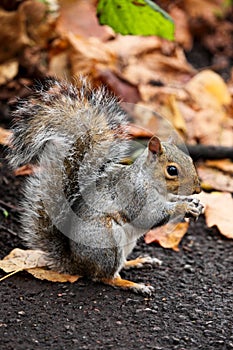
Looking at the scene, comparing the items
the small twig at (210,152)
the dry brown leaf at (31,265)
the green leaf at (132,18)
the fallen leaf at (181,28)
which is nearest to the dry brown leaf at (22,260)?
the dry brown leaf at (31,265)

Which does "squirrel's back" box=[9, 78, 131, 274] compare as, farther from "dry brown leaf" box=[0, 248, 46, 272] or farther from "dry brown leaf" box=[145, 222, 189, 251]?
"dry brown leaf" box=[145, 222, 189, 251]

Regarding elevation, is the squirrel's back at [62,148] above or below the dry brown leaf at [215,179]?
above

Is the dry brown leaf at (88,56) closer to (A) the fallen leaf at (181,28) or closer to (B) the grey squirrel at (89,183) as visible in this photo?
(A) the fallen leaf at (181,28)

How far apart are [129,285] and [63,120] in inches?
24.9

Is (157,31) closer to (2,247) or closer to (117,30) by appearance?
(117,30)

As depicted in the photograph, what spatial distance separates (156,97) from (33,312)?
7.34ft

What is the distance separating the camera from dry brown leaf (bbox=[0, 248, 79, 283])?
99.8 inches

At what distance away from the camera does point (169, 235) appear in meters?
3.10

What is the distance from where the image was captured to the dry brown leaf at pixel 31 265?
2.54 meters

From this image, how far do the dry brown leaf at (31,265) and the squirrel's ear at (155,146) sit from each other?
1.75 feet

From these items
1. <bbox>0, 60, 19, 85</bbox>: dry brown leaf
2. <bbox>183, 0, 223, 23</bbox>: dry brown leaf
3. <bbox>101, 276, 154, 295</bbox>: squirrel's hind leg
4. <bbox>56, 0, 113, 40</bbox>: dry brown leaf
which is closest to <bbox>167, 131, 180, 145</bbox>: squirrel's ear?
<bbox>101, 276, 154, 295</bbox>: squirrel's hind leg

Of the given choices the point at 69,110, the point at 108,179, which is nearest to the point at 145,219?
the point at 108,179

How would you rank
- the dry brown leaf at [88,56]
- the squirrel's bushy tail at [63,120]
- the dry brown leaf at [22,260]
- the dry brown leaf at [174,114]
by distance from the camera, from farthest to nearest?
the dry brown leaf at [88,56] < the dry brown leaf at [174,114] < the dry brown leaf at [22,260] < the squirrel's bushy tail at [63,120]

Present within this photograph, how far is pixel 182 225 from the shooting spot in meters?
3.15
